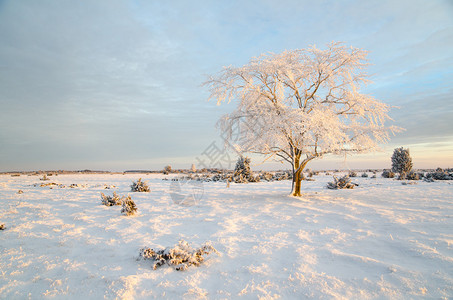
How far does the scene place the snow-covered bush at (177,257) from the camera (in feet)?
12.1

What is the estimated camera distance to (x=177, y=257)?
12.4 ft

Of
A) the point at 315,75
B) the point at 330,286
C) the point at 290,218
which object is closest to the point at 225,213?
the point at 290,218

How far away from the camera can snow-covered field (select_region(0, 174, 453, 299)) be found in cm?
→ 301

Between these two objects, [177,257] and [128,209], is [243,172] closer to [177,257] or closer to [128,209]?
[128,209]

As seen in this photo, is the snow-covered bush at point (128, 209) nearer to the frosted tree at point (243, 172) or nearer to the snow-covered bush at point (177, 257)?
the snow-covered bush at point (177, 257)

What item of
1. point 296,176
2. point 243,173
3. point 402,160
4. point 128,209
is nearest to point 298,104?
point 296,176

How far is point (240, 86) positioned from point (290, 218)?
21.5ft

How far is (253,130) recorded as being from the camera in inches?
435

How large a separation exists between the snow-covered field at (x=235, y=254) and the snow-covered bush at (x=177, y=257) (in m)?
0.12

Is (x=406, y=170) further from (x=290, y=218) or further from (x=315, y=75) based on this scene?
(x=290, y=218)

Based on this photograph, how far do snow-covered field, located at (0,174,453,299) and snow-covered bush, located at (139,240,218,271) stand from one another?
0.39ft

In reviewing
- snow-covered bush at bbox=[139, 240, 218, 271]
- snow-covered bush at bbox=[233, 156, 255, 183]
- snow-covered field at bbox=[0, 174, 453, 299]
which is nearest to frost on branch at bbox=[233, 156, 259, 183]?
snow-covered bush at bbox=[233, 156, 255, 183]

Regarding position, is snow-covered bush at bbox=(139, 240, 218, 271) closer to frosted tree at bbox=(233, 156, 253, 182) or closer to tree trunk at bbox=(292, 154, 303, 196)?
tree trunk at bbox=(292, 154, 303, 196)

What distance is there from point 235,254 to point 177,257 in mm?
1061
